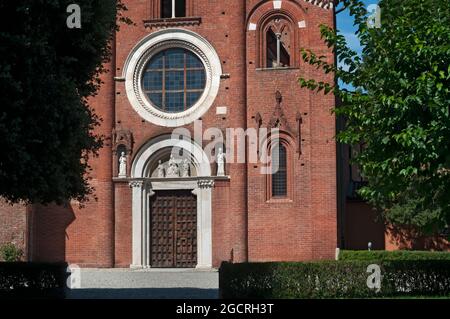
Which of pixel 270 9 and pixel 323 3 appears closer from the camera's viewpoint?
pixel 323 3

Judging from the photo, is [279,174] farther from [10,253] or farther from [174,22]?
[10,253]

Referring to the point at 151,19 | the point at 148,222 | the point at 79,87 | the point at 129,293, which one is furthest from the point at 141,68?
the point at 79,87

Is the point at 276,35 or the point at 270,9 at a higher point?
the point at 270,9

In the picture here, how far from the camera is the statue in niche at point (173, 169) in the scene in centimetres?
2748

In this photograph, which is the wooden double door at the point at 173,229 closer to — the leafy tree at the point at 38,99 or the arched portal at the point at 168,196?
the arched portal at the point at 168,196

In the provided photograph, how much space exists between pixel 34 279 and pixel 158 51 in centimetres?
1271

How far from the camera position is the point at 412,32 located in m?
13.7

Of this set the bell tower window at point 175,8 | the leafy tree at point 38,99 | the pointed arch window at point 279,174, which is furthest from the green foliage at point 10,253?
the leafy tree at point 38,99

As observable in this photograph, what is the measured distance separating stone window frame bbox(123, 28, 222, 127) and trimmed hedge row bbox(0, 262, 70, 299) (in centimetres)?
1068

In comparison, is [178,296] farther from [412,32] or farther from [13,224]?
[13,224]

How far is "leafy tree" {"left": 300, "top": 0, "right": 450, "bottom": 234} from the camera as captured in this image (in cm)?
1270

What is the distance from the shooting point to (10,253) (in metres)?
25.4

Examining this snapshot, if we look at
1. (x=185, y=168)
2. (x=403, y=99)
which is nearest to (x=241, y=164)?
(x=185, y=168)

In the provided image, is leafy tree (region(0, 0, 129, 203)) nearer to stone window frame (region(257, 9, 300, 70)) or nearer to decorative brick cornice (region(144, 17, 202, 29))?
stone window frame (region(257, 9, 300, 70))
